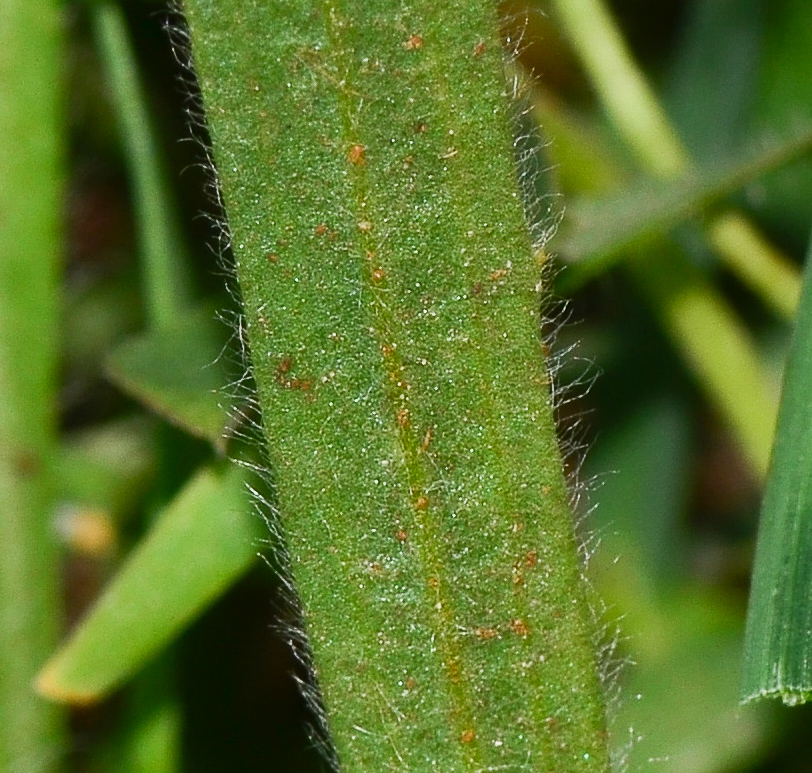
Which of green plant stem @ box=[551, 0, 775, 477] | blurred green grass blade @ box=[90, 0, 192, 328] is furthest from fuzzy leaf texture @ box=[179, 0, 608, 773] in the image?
green plant stem @ box=[551, 0, 775, 477]

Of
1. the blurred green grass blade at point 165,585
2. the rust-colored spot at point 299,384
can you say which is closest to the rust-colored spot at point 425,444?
the rust-colored spot at point 299,384

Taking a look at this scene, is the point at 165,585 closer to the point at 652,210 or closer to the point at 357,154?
the point at 357,154

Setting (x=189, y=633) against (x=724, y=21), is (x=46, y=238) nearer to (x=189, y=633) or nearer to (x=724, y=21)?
→ (x=189, y=633)

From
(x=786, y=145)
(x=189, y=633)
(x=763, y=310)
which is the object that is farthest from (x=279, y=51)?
(x=763, y=310)

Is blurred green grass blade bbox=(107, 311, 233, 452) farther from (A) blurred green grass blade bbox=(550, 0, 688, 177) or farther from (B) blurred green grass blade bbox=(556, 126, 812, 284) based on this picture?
(A) blurred green grass blade bbox=(550, 0, 688, 177)

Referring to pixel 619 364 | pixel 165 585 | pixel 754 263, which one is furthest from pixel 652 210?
pixel 165 585

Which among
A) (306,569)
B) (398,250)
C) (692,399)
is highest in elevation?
(398,250)
